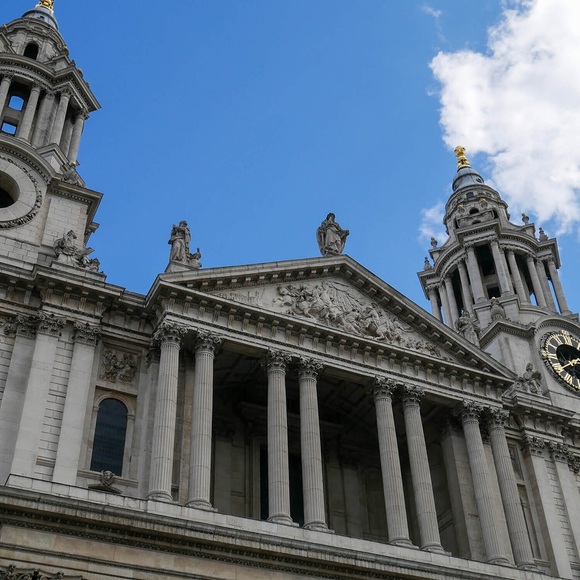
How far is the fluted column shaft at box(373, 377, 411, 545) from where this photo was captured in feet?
94.1

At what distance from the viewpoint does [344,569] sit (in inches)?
1019

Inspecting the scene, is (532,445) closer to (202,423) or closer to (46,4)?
(202,423)

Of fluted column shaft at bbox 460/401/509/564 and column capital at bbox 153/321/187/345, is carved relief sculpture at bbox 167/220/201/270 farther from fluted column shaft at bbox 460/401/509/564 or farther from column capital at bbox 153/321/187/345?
fluted column shaft at bbox 460/401/509/564

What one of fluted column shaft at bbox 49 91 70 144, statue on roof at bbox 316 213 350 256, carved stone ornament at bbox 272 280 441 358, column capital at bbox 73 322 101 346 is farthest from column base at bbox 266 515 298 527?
fluted column shaft at bbox 49 91 70 144


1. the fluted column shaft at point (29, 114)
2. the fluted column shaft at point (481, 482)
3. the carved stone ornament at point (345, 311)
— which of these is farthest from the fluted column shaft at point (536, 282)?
the fluted column shaft at point (29, 114)

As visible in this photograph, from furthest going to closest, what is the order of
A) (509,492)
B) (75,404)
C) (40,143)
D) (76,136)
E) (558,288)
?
(558,288) < (76,136) < (40,143) < (509,492) < (75,404)

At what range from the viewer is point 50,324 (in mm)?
28531

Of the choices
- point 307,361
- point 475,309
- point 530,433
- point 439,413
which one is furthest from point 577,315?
point 307,361

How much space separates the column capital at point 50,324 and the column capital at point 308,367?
8564 millimetres

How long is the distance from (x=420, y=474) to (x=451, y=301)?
73.9ft

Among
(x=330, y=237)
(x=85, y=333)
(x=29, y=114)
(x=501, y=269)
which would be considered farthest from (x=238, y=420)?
(x=501, y=269)

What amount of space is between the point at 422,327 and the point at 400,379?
305 cm

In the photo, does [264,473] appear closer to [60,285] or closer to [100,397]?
[100,397]

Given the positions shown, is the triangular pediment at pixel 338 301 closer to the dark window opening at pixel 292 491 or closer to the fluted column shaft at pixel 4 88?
the dark window opening at pixel 292 491
